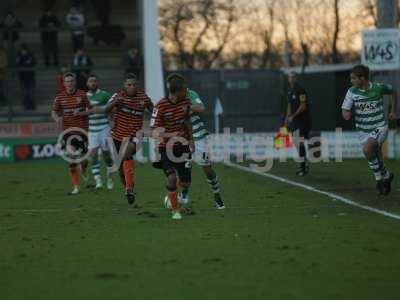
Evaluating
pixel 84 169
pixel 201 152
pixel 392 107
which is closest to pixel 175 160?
pixel 201 152

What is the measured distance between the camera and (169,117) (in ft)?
44.6

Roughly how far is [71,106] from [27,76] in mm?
12599

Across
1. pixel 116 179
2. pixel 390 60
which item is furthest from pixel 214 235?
pixel 390 60

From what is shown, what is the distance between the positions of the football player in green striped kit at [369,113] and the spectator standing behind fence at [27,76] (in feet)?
51.5

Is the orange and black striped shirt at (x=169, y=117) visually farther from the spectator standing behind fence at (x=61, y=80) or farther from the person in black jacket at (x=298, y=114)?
the person in black jacket at (x=298, y=114)

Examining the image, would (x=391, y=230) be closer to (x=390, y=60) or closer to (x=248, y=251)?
(x=248, y=251)

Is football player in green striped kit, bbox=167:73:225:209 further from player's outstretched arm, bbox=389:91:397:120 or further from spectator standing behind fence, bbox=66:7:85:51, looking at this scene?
spectator standing behind fence, bbox=66:7:85:51

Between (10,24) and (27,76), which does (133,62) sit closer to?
(27,76)

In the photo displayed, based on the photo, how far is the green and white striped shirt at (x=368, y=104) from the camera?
16.2 m

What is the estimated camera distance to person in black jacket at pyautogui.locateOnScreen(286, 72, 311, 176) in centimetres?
2245

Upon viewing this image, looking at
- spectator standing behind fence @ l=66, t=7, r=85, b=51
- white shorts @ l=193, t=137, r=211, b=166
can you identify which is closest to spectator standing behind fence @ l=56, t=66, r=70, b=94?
spectator standing behind fence @ l=66, t=7, r=85, b=51

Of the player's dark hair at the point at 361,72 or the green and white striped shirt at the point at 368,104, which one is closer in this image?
the player's dark hair at the point at 361,72

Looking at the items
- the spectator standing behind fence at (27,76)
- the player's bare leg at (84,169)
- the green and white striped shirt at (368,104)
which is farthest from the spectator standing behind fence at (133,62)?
the green and white striped shirt at (368,104)

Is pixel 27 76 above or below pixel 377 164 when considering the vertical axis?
above
